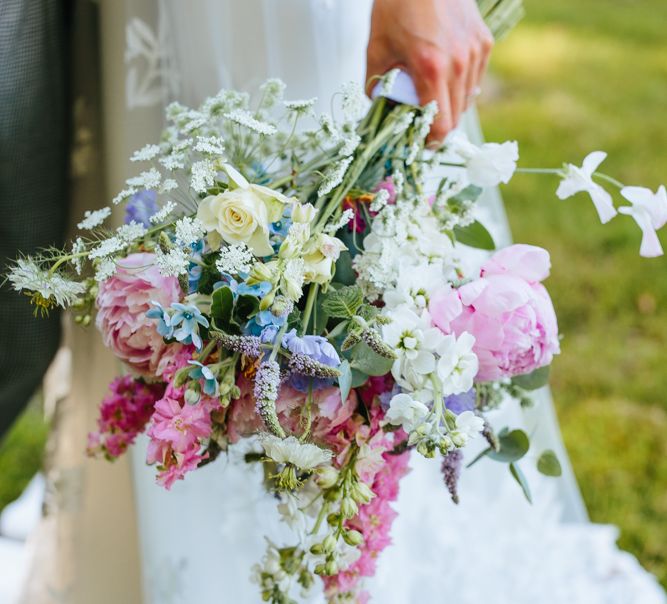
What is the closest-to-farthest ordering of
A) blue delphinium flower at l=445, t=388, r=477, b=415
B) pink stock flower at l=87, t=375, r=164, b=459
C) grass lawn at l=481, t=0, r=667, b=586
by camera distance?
blue delphinium flower at l=445, t=388, r=477, b=415, pink stock flower at l=87, t=375, r=164, b=459, grass lawn at l=481, t=0, r=667, b=586

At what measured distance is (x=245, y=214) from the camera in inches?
27.2

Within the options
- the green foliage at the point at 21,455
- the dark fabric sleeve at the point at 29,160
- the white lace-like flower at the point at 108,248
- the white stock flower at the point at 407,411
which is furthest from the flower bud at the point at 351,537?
the green foliage at the point at 21,455

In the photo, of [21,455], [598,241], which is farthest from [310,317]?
[598,241]

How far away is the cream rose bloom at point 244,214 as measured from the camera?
69 cm

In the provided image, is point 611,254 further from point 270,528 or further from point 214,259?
point 214,259

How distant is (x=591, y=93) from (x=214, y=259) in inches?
110

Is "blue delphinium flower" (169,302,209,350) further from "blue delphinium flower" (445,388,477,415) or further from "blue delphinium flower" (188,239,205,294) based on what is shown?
"blue delphinium flower" (445,388,477,415)

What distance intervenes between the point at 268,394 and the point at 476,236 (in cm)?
39

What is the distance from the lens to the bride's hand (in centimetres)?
97

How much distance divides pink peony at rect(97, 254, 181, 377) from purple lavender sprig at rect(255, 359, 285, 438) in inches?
5.0

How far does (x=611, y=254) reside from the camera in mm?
2449

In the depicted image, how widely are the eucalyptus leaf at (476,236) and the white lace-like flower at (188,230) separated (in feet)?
1.18

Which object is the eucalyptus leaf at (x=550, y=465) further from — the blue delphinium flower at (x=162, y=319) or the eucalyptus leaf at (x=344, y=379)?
the blue delphinium flower at (x=162, y=319)

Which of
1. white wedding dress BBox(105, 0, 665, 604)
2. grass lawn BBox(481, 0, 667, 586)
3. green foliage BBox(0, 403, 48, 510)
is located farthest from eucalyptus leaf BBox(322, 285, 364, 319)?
green foliage BBox(0, 403, 48, 510)
